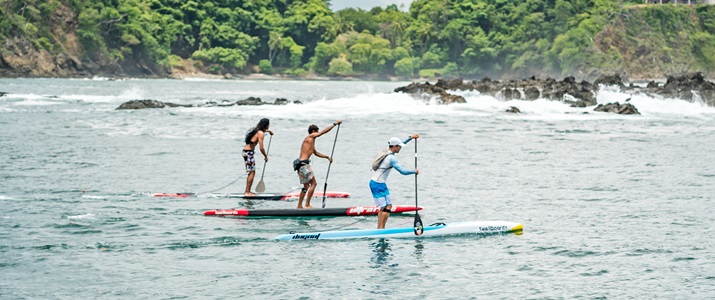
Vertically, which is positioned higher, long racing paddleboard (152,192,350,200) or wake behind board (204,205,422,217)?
wake behind board (204,205,422,217)

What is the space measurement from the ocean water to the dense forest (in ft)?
320

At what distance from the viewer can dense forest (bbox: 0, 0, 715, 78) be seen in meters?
139

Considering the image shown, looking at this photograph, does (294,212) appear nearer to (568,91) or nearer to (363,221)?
(363,221)

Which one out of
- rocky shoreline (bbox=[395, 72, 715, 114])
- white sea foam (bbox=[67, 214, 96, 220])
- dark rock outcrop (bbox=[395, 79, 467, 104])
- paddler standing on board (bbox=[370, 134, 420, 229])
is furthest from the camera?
dark rock outcrop (bbox=[395, 79, 467, 104])

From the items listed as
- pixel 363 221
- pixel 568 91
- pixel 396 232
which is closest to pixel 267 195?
pixel 363 221

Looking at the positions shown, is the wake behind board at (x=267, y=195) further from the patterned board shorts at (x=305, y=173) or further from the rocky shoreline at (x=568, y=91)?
the rocky shoreline at (x=568, y=91)

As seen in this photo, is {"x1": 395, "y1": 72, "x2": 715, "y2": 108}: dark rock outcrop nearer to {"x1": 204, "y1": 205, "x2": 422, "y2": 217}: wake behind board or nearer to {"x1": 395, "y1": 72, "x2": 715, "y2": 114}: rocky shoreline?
{"x1": 395, "y1": 72, "x2": 715, "y2": 114}: rocky shoreline

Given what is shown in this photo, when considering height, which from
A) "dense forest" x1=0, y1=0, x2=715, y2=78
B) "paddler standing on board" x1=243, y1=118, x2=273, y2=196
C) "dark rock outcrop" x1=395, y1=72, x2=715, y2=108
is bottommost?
"dark rock outcrop" x1=395, y1=72, x2=715, y2=108

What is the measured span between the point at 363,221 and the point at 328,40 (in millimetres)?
170867

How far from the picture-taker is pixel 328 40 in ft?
622

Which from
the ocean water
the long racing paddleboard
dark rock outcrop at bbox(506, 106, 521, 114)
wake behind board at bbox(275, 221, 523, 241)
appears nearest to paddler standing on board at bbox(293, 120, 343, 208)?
the ocean water

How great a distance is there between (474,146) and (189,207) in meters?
18.9

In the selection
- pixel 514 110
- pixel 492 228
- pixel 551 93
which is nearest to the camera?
pixel 492 228

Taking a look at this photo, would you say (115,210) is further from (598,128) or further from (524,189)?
(598,128)
